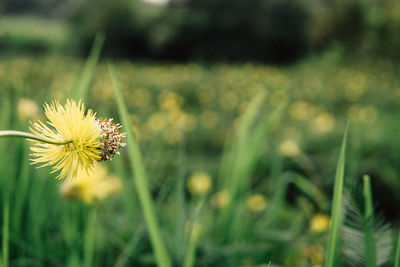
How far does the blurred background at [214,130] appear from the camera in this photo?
0.84 m

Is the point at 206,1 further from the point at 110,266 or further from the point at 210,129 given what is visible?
the point at 110,266

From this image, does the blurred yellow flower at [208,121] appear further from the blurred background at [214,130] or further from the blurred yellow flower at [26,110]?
the blurred yellow flower at [26,110]

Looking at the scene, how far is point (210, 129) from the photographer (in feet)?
11.0

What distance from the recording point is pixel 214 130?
3.38 m

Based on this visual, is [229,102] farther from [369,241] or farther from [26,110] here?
[369,241]

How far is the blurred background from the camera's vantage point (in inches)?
33.3

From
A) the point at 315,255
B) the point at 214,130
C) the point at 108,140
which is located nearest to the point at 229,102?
Result: the point at 214,130

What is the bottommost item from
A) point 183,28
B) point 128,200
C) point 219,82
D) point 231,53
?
point 128,200

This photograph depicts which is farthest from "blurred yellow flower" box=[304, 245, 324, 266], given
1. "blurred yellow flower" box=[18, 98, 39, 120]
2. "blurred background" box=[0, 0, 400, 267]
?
"blurred yellow flower" box=[18, 98, 39, 120]

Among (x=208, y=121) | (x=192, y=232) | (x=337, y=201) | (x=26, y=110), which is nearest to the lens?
(x=337, y=201)

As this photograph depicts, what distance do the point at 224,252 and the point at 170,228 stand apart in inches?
11.8

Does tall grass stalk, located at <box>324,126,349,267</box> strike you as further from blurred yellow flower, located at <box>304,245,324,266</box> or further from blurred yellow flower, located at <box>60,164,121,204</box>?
blurred yellow flower, located at <box>60,164,121,204</box>

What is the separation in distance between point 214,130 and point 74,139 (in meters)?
3.08

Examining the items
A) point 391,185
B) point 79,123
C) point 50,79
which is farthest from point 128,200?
point 50,79
